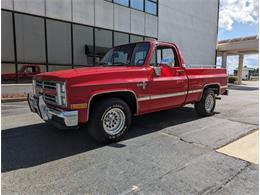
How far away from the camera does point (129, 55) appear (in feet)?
17.3

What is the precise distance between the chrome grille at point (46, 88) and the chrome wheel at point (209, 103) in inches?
183

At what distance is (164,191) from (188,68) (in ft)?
13.1

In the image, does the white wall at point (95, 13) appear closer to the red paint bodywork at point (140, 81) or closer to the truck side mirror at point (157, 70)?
the red paint bodywork at point (140, 81)

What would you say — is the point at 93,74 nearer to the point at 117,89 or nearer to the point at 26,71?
the point at 117,89

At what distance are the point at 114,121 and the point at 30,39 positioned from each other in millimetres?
9086

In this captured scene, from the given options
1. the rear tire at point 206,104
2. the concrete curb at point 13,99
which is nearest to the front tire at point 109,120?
the rear tire at point 206,104


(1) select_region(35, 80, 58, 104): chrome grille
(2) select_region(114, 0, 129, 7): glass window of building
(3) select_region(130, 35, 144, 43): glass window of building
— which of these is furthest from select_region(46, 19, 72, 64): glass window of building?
(1) select_region(35, 80, 58, 104): chrome grille

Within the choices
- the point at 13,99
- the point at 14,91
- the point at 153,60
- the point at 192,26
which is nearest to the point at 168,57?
the point at 153,60

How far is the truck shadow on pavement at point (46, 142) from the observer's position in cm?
367

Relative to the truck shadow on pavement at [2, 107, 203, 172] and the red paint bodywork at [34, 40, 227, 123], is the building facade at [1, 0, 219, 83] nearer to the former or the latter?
the truck shadow on pavement at [2, 107, 203, 172]

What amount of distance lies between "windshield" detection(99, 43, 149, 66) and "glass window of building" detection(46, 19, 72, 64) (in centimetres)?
749

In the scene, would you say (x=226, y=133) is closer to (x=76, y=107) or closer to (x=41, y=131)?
(x=76, y=107)

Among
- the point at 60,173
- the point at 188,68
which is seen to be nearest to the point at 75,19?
the point at 188,68

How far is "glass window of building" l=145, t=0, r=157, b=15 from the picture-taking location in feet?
53.4
